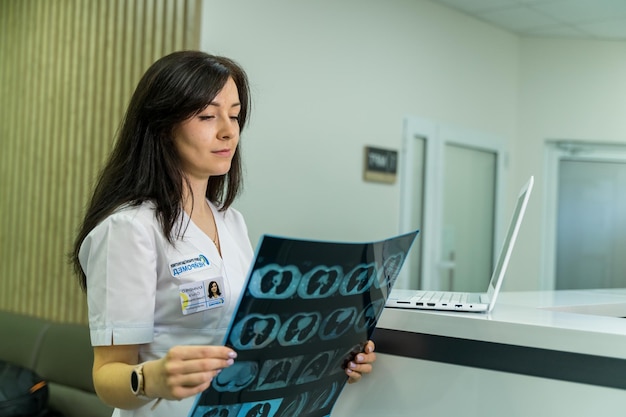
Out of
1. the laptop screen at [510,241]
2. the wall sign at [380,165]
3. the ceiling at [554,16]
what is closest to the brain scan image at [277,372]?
the laptop screen at [510,241]

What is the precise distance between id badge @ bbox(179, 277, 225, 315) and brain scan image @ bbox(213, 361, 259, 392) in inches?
8.2

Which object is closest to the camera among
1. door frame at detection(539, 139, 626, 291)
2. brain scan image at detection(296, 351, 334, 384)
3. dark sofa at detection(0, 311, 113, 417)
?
brain scan image at detection(296, 351, 334, 384)

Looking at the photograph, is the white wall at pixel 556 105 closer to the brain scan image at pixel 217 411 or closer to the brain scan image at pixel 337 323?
the brain scan image at pixel 337 323

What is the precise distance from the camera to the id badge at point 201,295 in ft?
4.54

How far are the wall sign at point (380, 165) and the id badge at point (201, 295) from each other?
12.6 feet

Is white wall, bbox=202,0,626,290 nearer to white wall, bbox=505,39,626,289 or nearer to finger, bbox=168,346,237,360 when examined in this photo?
white wall, bbox=505,39,626,289

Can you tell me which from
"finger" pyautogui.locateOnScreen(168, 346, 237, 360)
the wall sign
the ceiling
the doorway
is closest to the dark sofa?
the wall sign

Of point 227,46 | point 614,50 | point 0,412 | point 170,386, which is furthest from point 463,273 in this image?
point 170,386

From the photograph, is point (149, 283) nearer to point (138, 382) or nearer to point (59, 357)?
point (138, 382)

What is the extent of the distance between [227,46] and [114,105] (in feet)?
2.33

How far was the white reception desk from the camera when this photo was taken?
54.9 inches

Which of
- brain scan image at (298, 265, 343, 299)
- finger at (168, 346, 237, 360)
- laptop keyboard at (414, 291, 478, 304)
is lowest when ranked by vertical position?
finger at (168, 346, 237, 360)

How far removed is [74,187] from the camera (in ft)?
14.6

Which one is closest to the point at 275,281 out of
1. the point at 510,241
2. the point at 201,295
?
the point at 201,295
